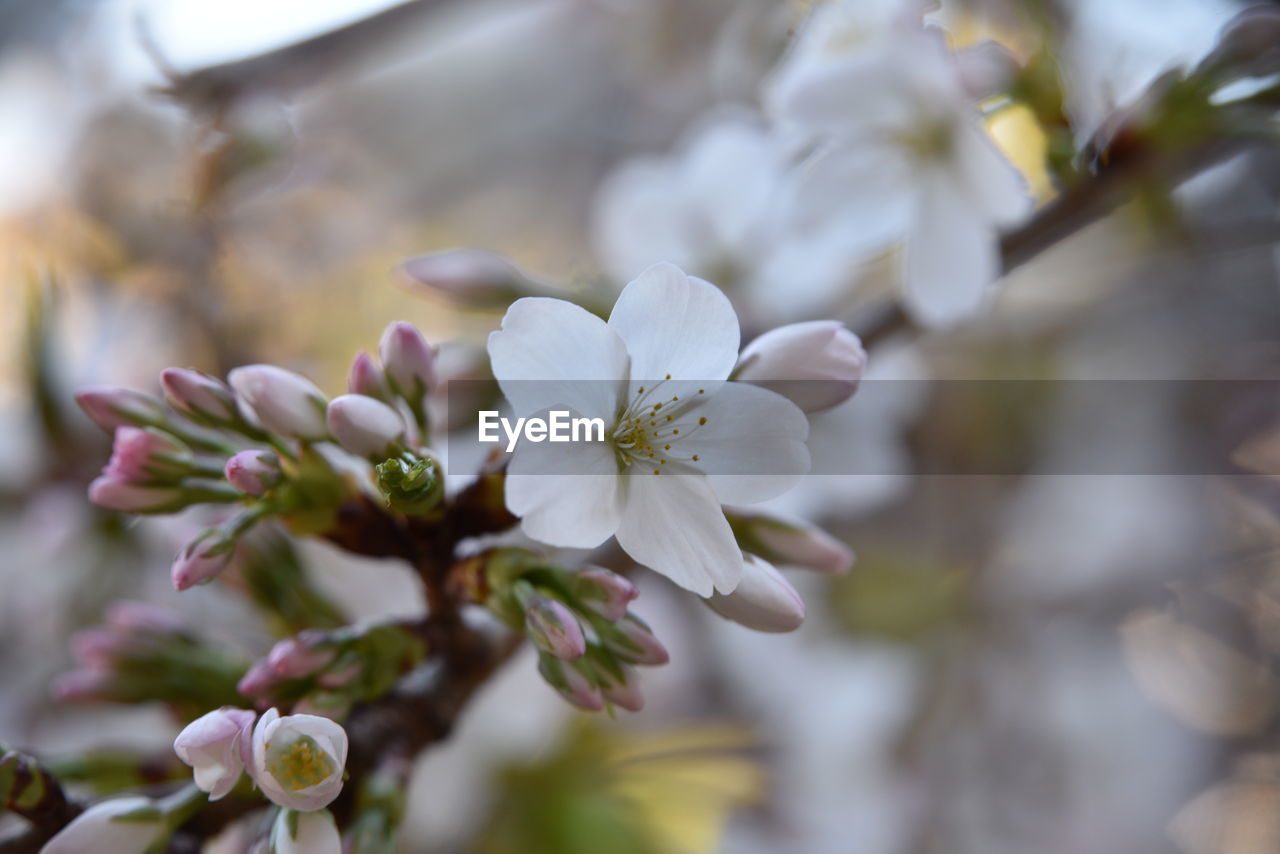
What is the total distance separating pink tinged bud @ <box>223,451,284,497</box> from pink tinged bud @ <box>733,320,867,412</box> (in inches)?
6.8

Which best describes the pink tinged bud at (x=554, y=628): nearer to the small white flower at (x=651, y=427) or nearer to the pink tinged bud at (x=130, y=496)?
the small white flower at (x=651, y=427)

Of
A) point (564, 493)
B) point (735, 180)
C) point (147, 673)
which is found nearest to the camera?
point (564, 493)

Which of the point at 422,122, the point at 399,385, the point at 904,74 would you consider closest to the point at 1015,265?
the point at 904,74

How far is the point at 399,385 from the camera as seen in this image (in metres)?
0.33

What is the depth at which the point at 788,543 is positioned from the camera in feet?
1.17

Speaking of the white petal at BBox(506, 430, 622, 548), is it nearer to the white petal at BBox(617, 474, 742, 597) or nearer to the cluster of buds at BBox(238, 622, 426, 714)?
the white petal at BBox(617, 474, 742, 597)

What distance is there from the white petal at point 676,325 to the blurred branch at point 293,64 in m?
0.47

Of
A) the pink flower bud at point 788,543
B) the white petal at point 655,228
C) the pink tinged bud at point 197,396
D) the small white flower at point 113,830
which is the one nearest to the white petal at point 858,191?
the white petal at point 655,228

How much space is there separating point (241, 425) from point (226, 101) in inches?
17.1

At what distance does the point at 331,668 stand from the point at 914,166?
15.5 inches

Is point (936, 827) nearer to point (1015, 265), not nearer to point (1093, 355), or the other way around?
point (1093, 355)

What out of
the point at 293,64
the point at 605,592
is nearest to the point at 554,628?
the point at 605,592

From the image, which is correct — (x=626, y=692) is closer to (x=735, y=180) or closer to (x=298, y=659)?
(x=298, y=659)

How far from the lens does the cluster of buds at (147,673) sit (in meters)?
0.40
